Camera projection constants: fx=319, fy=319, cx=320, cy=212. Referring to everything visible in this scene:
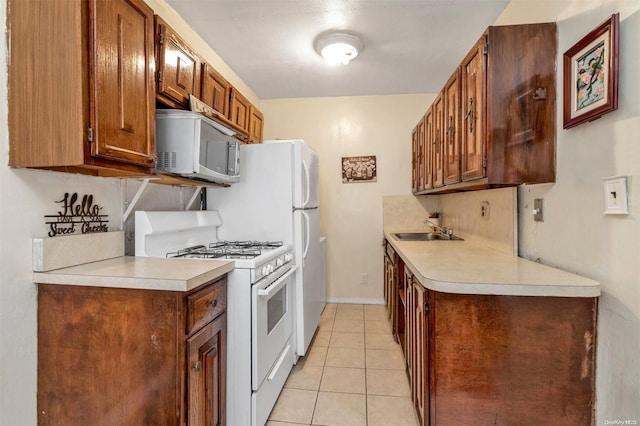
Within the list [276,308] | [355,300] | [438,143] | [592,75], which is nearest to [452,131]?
[438,143]

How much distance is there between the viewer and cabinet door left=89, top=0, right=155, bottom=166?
3.98ft

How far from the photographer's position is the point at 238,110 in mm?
2699

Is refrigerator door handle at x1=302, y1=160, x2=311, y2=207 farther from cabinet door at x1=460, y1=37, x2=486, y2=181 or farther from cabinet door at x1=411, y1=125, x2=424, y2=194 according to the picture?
cabinet door at x1=411, y1=125, x2=424, y2=194

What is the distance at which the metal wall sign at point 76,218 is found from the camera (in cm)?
140

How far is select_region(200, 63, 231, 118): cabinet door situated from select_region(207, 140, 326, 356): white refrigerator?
1.22ft

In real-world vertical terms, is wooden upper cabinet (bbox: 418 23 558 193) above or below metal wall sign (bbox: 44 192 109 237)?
above

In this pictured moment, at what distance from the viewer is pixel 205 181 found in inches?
85.5

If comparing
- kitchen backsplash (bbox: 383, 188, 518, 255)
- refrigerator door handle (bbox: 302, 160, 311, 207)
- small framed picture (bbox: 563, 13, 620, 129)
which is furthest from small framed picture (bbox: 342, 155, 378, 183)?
small framed picture (bbox: 563, 13, 620, 129)

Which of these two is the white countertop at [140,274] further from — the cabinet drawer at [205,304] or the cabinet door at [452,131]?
the cabinet door at [452,131]

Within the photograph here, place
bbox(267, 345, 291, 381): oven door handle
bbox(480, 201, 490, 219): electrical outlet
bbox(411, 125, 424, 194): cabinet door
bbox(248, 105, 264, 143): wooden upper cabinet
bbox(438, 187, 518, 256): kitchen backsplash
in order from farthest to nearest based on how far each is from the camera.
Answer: bbox(411, 125, 424, 194): cabinet door < bbox(248, 105, 264, 143): wooden upper cabinet < bbox(480, 201, 490, 219): electrical outlet < bbox(438, 187, 518, 256): kitchen backsplash < bbox(267, 345, 291, 381): oven door handle

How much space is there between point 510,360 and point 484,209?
1.34 meters

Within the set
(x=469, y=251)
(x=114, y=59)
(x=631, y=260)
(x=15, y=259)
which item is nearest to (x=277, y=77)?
(x=114, y=59)

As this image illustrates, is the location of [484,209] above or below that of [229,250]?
above

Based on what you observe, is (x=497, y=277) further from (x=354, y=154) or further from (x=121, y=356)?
(x=354, y=154)
